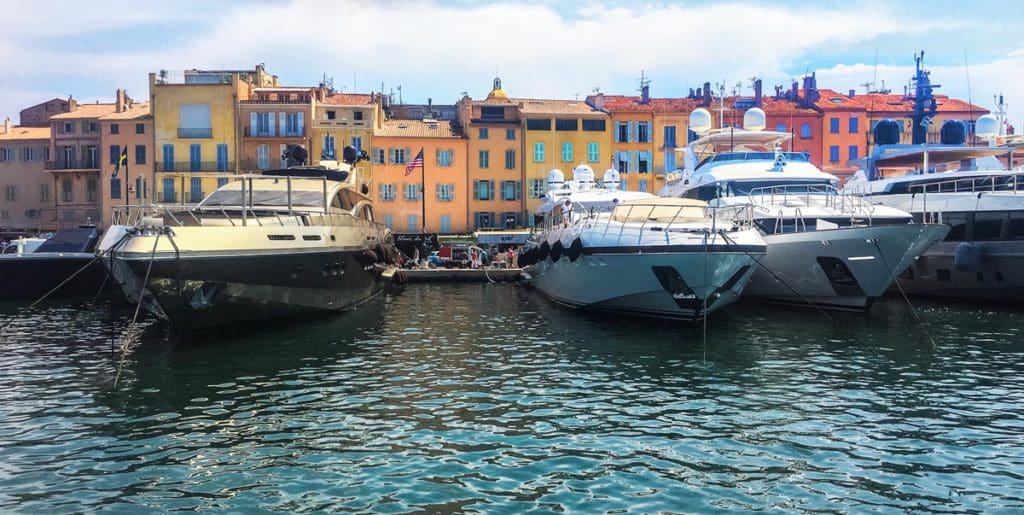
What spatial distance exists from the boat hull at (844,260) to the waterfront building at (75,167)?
53601mm

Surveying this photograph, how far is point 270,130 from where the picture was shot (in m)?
56.9

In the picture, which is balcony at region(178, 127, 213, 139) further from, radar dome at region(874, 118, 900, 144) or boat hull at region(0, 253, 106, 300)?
radar dome at region(874, 118, 900, 144)

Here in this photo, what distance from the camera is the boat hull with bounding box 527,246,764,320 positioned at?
67.2 ft

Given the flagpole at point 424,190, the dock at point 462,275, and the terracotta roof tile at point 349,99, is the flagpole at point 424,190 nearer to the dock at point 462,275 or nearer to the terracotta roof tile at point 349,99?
the terracotta roof tile at point 349,99

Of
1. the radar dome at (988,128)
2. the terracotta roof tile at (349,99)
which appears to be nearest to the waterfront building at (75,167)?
the terracotta roof tile at (349,99)

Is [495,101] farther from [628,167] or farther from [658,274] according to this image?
[658,274]

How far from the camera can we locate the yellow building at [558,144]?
58.9 metres

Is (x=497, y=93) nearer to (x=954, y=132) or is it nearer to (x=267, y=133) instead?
(x=267, y=133)

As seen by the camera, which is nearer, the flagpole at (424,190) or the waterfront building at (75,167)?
the flagpole at (424,190)

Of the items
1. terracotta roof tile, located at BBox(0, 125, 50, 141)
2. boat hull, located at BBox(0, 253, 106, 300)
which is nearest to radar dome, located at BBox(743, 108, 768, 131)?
boat hull, located at BBox(0, 253, 106, 300)

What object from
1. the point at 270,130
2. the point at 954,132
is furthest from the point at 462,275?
the point at 270,130

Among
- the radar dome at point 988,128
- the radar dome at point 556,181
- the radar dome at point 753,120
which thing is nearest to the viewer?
the radar dome at point 988,128

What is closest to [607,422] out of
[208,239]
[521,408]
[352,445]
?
[521,408]

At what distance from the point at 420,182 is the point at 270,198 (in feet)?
114
